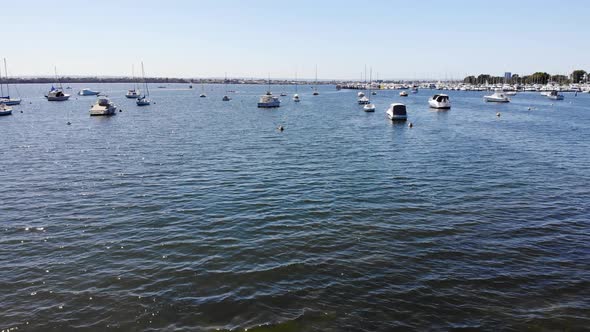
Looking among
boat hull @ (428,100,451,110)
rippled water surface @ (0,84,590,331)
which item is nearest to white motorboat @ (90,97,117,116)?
rippled water surface @ (0,84,590,331)

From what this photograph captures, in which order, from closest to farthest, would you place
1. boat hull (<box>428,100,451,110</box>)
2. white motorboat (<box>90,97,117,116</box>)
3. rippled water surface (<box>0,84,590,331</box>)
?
rippled water surface (<box>0,84,590,331</box>) < white motorboat (<box>90,97,117,116</box>) < boat hull (<box>428,100,451,110</box>)

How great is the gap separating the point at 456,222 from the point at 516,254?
4544 mm

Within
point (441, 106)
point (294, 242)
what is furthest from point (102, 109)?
point (294, 242)

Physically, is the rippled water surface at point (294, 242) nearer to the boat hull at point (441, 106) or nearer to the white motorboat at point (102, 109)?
the white motorboat at point (102, 109)

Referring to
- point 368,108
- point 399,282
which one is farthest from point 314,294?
point 368,108

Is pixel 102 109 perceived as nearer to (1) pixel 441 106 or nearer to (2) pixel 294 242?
(1) pixel 441 106

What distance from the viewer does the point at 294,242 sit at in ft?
70.3

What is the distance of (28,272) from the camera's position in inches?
719

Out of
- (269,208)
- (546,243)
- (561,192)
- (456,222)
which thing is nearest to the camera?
(546,243)

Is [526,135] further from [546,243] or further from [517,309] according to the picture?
[517,309]

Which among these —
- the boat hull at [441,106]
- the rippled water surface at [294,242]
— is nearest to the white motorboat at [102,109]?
the rippled water surface at [294,242]

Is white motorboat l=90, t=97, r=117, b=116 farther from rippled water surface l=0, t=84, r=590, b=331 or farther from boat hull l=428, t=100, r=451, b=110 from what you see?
boat hull l=428, t=100, r=451, b=110

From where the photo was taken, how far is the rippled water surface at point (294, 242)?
592 inches

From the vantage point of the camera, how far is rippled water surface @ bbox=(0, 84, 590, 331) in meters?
15.0
